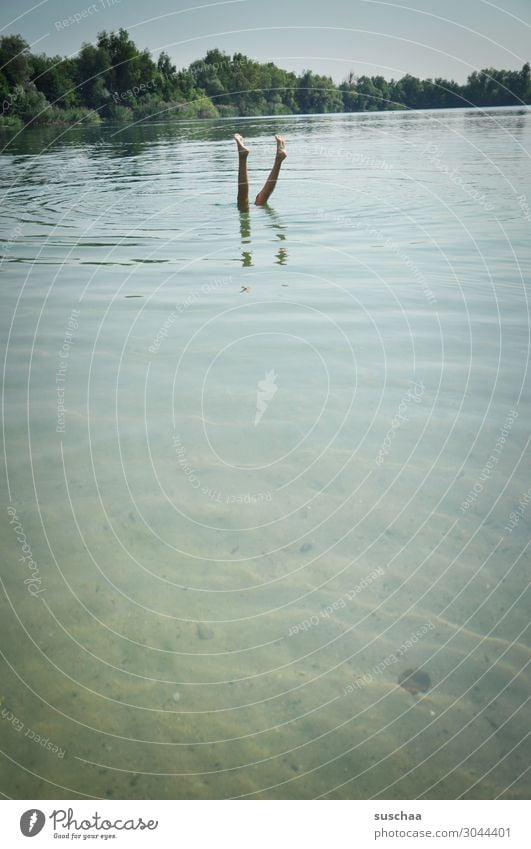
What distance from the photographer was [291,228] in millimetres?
12406

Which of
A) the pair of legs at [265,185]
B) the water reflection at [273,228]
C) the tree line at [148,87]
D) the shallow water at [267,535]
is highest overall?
the tree line at [148,87]

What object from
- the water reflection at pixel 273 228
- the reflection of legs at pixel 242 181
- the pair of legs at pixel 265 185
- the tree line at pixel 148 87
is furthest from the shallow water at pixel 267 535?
the tree line at pixel 148 87

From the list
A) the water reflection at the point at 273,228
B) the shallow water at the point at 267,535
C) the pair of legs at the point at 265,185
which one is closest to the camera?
the shallow water at the point at 267,535

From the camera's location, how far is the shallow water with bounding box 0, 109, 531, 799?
2.73 m

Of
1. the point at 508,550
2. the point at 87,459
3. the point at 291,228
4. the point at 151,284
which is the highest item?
the point at 291,228

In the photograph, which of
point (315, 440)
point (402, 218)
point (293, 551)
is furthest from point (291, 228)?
point (293, 551)

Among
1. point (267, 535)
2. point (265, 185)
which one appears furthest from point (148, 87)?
point (267, 535)

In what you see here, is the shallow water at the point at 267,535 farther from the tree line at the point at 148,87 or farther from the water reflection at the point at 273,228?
the tree line at the point at 148,87

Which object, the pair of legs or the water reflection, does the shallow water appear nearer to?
the water reflection

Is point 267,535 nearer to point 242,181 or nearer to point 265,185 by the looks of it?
point 242,181

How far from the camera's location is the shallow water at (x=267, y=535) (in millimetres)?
2727
